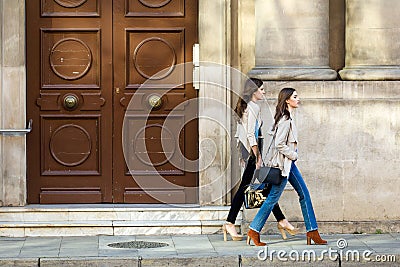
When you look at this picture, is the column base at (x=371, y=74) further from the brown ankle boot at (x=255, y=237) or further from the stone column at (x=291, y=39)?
the brown ankle boot at (x=255, y=237)

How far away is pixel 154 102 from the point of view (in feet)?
50.3

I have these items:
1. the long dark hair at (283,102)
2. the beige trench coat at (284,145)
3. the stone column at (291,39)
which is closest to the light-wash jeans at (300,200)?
the beige trench coat at (284,145)

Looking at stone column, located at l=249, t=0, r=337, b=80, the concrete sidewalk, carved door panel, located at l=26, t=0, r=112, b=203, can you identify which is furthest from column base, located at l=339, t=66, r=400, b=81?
carved door panel, located at l=26, t=0, r=112, b=203

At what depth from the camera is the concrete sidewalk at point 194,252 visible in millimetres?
12961

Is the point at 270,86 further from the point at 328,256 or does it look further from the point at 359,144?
the point at 328,256

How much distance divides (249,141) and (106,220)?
2.24m

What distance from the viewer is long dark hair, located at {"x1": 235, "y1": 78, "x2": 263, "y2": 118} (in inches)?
557

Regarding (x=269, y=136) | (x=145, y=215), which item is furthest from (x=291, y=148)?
(x=145, y=215)

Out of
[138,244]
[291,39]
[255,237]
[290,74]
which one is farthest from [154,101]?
[255,237]

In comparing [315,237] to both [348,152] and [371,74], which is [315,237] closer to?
[348,152]

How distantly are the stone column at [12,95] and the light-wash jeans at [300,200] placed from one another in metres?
3.16

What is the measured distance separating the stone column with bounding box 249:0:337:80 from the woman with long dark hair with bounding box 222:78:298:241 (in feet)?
2.53

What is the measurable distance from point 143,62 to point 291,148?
8.53ft

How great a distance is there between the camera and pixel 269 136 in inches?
589
